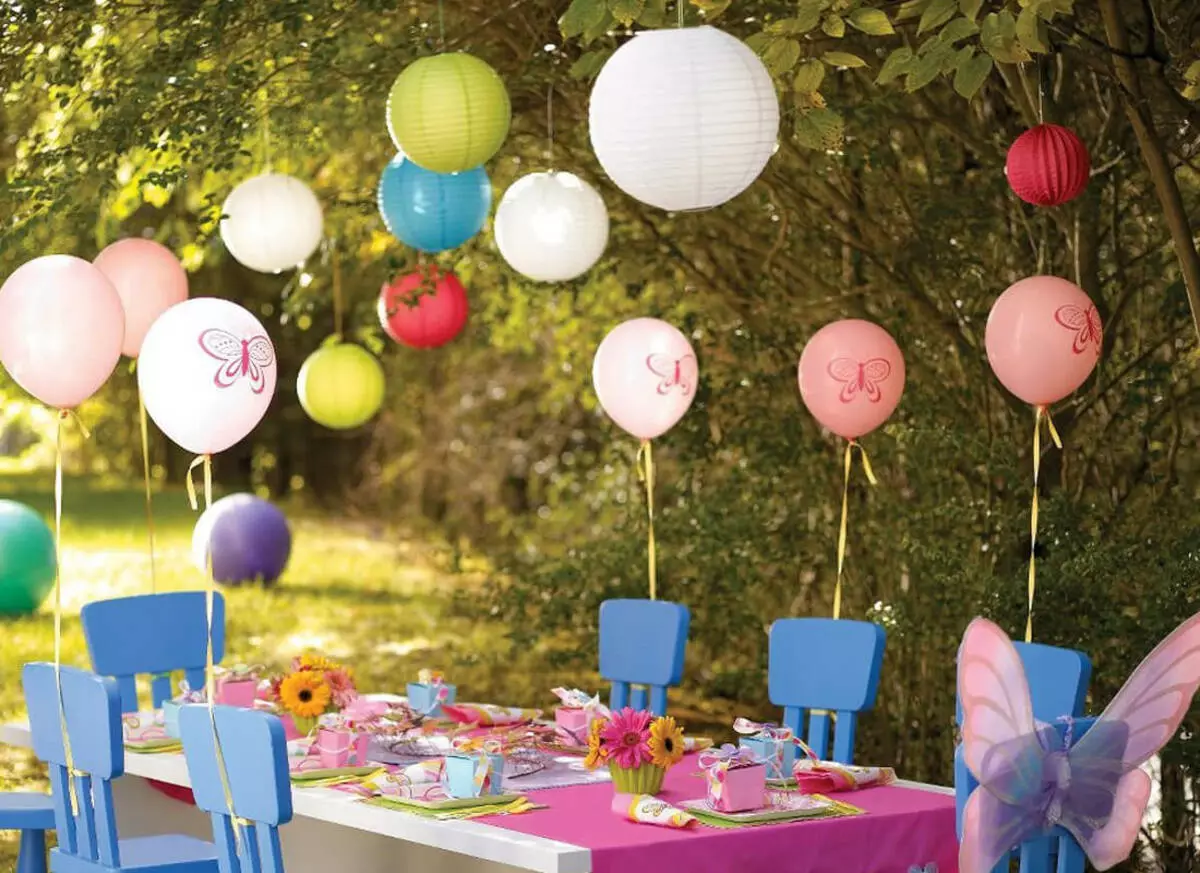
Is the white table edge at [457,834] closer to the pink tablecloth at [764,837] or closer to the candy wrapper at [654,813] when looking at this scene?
the pink tablecloth at [764,837]

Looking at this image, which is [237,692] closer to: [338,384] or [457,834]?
[457,834]

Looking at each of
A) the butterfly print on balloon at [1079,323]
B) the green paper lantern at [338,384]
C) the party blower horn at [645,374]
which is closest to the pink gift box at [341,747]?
the party blower horn at [645,374]

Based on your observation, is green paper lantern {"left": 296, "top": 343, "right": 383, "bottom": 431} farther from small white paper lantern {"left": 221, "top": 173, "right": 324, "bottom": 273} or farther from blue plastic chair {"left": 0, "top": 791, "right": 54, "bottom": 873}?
blue plastic chair {"left": 0, "top": 791, "right": 54, "bottom": 873}

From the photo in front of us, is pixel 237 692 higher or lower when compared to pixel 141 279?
lower

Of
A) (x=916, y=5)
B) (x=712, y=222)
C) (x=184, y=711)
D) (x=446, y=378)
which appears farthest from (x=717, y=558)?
(x=446, y=378)

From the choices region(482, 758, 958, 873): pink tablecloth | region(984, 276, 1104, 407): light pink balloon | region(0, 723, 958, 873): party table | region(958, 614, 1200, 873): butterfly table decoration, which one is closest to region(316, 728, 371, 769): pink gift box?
region(0, 723, 958, 873): party table

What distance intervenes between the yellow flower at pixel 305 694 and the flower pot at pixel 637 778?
2.95ft

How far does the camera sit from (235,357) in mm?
4055

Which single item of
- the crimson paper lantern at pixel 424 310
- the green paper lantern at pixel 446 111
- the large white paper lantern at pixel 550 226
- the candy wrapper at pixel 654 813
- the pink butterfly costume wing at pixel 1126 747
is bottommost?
the candy wrapper at pixel 654 813

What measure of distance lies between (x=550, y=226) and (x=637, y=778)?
77.2 inches

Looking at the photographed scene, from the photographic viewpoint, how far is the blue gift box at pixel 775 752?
3842 millimetres

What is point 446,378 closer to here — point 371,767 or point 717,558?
point 717,558

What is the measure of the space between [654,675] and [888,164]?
74.9 inches

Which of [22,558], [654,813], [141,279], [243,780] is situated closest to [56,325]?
[141,279]
